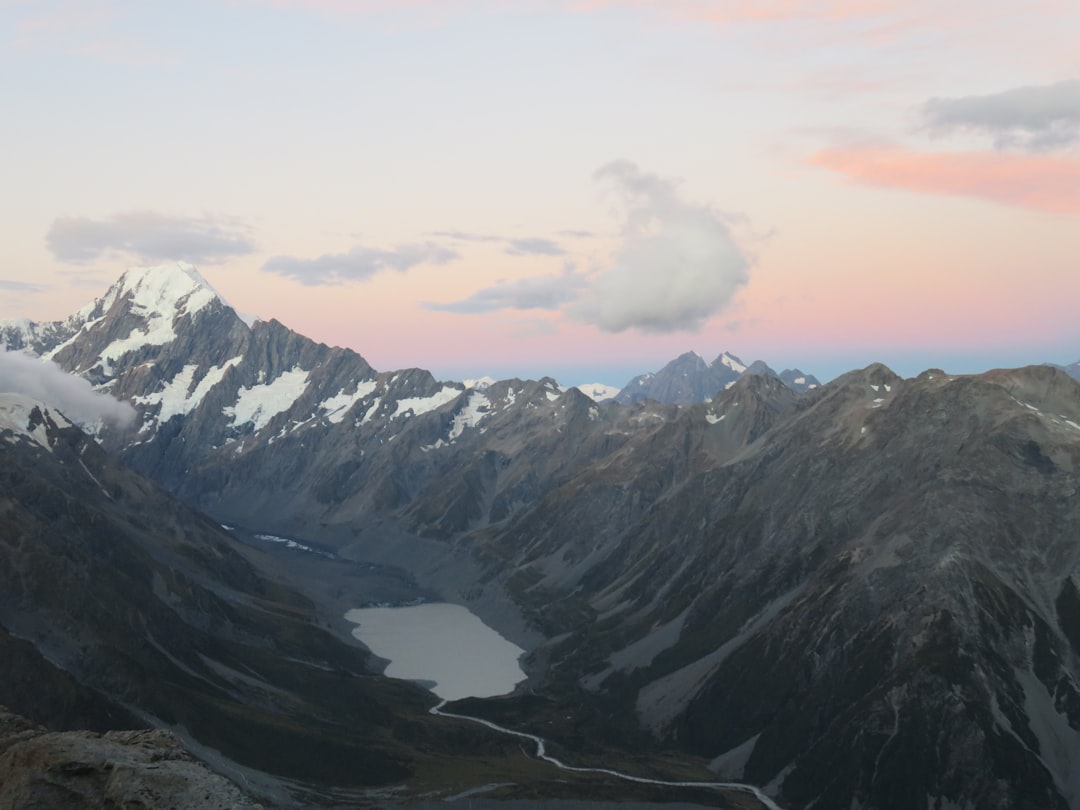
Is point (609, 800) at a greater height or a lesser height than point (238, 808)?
lesser

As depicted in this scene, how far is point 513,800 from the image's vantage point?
628 ft

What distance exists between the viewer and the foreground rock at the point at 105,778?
34656 mm

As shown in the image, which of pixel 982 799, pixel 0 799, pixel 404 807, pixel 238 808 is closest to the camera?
pixel 238 808

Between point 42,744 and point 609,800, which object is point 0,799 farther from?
point 609,800

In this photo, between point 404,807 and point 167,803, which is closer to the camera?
point 167,803

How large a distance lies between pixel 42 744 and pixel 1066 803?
203 m

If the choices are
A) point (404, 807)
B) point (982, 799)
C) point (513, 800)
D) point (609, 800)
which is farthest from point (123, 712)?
point (982, 799)

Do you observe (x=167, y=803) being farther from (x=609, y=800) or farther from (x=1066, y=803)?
(x=1066, y=803)

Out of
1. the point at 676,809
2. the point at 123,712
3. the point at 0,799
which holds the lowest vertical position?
the point at 676,809

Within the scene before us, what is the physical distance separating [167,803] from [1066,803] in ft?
663

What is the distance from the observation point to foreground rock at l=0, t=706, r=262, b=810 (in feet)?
114

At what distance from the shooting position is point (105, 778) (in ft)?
118

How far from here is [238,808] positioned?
33594mm

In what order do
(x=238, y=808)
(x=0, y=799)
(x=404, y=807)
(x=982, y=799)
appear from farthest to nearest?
(x=982, y=799) → (x=404, y=807) → (x=0, y=799) → (x=238, y=808)
